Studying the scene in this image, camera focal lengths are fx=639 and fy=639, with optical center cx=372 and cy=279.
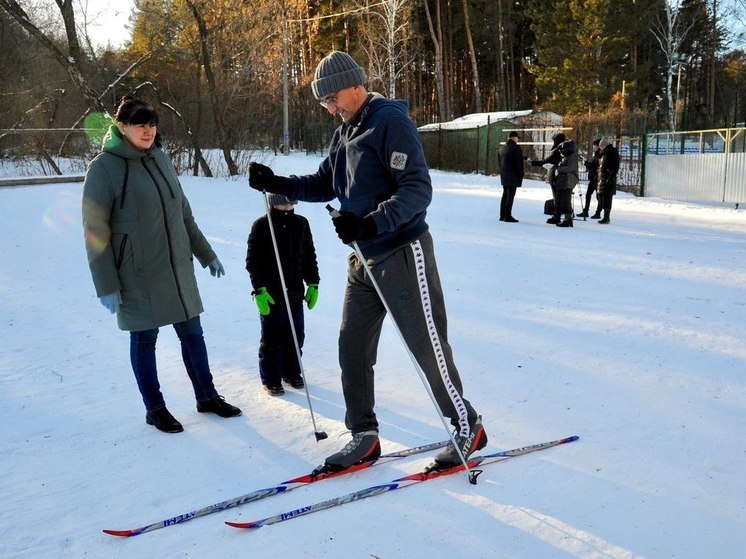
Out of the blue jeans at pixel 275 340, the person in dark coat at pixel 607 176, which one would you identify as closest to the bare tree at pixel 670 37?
the person in dark coat at pixel 607 176

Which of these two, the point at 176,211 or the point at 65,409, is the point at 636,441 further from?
the point at 65,409

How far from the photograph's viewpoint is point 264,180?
328 centimetres

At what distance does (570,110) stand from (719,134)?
59.7 ft

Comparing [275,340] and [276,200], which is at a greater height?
[276,200]

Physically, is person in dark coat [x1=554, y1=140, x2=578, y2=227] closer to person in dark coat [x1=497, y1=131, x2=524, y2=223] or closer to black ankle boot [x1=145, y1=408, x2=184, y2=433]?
person in dark coat [x1=497, y1=131, x2=524, y2=223]

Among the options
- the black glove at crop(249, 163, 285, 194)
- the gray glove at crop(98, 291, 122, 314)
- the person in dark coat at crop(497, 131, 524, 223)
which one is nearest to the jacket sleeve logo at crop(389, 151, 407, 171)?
the black glove at crop(249, 163, 285, 194)

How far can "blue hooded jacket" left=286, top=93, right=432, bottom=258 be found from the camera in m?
2.72

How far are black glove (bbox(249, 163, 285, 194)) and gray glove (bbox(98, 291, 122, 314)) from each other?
3.04ft

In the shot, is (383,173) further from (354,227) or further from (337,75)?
(337,75)

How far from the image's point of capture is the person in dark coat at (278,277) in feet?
13.1

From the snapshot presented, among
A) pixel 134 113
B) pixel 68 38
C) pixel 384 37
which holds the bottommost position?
pixel 134 113

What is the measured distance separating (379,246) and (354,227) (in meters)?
0.31

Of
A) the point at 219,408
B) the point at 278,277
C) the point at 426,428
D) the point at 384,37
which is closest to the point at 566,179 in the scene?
the point at 278,277

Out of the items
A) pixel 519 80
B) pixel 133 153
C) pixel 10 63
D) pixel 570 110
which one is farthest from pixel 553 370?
pixel 519 80
